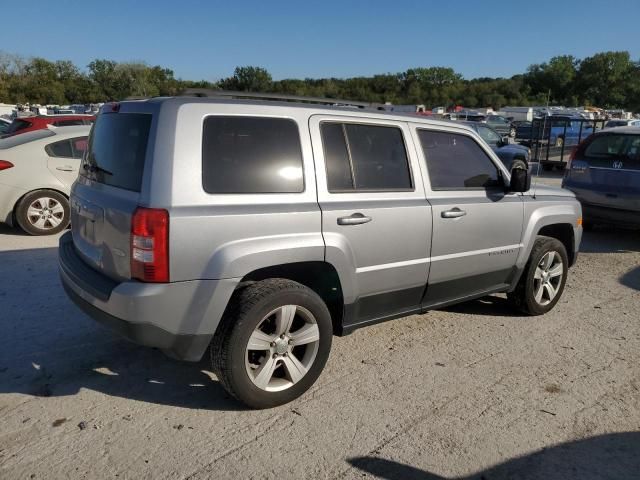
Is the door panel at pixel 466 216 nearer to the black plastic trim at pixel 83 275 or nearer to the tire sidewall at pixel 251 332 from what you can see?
the tire sidewall at pixel 251 332

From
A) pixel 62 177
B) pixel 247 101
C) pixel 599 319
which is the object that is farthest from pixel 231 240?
pixel 62 177

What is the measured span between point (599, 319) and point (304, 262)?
315cm

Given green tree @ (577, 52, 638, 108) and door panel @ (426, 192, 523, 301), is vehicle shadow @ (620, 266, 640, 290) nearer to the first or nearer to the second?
door panel @ (426, 192, 523, 301)

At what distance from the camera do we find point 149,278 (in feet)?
9.33

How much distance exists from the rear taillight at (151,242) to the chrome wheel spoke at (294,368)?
95 centimetres

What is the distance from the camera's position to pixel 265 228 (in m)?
3.08

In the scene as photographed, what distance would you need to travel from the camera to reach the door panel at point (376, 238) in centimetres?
338

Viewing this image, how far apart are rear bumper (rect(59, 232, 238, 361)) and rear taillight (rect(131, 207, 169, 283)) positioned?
75 mm

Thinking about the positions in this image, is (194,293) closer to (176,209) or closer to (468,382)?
(176,209)

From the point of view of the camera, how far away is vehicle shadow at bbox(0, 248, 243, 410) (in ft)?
11.3

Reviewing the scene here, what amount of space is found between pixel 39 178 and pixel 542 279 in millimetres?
6481

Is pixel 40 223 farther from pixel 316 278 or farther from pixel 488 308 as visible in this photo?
pixel 488 308

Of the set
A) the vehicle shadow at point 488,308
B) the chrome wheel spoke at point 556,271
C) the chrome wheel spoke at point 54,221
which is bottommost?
the vehicle shadow at point 488,308

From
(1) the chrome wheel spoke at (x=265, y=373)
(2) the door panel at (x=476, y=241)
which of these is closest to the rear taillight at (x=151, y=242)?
(1) the chrome wheel spoke at (x=265, y=373)
